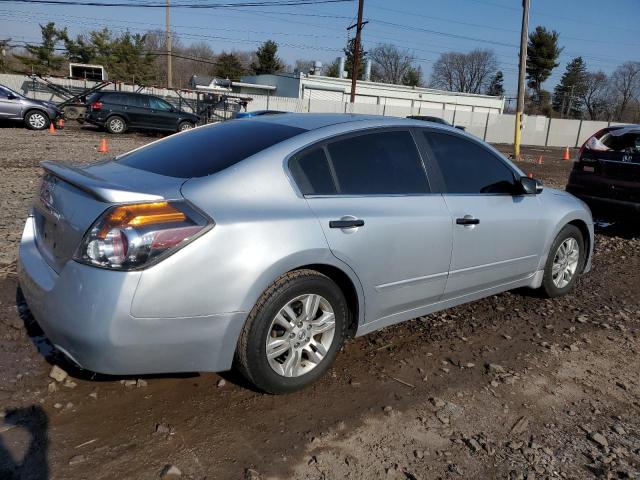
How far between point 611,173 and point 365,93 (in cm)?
4122

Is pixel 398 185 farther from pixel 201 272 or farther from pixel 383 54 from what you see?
pixel 383 54

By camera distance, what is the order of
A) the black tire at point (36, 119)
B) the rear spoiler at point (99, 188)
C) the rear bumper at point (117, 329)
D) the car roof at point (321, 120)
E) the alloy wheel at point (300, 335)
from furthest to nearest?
the black tire at point (36, 119) → the car roof at point (321, 120) → the alloy wheel at point (300, 335) → the rear spoiler at point (99, 188) → the rear bumper at point (117, 329)

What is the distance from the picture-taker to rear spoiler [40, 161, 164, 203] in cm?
251

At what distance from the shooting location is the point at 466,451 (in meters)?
2.64

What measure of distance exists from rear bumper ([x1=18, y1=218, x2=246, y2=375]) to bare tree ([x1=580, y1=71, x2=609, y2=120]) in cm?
8681

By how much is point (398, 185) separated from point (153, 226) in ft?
5.27

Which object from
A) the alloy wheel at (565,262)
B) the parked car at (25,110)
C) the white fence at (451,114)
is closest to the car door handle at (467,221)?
the alloy wheel at (565,262)

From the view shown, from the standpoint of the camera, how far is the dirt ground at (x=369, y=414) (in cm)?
246

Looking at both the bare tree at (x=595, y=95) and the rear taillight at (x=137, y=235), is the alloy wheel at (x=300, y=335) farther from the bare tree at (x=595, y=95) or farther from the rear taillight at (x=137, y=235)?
the bare tree at (x=595, y=95)

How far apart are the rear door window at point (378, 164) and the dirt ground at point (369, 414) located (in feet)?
3.71

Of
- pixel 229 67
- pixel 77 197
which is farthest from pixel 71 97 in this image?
pixel 229 67

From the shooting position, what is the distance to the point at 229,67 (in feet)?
226

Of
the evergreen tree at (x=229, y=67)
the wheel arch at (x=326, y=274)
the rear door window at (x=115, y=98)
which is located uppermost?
the evergreen tree at (x=229, y=67)

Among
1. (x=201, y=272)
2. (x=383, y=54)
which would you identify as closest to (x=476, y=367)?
(x=201, y=272)
